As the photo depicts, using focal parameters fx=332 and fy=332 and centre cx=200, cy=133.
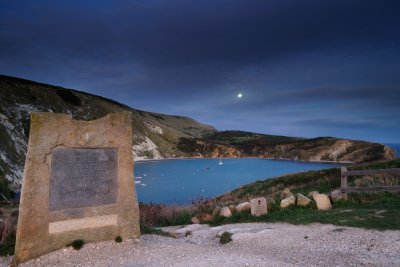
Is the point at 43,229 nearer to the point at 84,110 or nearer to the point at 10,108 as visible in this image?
the point at 10,108

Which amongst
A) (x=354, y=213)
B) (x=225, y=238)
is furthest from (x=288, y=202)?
(x=225, y=238)

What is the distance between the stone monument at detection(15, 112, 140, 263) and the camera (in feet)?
22.7

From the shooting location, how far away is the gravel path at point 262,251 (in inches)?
260

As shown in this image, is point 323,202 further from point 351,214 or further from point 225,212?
point 225,212

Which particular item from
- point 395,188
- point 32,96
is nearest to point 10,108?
point 32,96

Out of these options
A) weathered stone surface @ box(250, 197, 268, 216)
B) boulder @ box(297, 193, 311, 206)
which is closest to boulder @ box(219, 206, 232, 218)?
weathered stone surface @ box(250, 197, 268, 216)

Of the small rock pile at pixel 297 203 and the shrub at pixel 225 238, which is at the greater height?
the small rock pile at pixel 297 203

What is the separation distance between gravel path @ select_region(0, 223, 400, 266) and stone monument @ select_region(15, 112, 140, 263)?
338 millimetres

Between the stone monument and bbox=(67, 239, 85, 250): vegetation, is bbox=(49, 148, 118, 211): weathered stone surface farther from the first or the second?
bbox=(67, 239, 85, 250): vegetation

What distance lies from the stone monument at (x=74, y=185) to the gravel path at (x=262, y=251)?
13.3 inches

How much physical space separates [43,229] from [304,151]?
115659mm

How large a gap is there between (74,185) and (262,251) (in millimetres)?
4745

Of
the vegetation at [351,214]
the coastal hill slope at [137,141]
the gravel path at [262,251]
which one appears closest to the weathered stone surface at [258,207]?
the vegetation at [351,214]

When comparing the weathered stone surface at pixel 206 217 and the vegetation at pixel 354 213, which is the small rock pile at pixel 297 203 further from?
the vegetation at pixel 354 213
